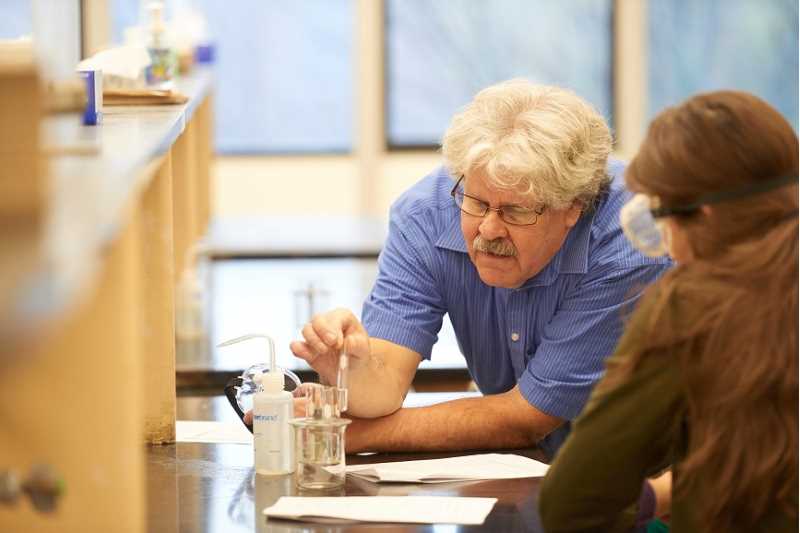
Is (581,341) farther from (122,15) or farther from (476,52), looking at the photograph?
(122,15)

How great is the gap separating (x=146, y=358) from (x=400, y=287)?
48 cm

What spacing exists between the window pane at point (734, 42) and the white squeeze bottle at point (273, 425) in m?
5.94

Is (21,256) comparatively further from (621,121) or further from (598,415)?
(621,121)

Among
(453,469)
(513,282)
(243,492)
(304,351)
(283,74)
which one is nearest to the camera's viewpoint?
(243,492)

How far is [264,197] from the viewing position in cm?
751

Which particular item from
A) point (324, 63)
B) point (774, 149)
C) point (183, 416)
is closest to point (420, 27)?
point (324, 63)

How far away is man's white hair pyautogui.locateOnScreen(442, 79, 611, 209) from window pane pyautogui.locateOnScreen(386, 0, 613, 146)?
5.26 m

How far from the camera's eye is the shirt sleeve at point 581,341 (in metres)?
2.26

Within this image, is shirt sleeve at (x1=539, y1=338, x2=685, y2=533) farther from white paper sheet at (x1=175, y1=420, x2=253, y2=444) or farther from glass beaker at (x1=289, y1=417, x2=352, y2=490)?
white paper sheet at (x1=175, y1=420, x2=253, y2=444)

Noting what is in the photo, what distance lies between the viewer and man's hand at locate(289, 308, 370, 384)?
2.19 metres

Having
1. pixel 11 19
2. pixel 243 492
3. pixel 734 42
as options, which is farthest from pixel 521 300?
pixel 734 42

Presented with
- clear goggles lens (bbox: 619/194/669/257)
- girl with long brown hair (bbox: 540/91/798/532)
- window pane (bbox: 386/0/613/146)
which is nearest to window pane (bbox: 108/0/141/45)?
window pane (bbox: 386/0/613/146)

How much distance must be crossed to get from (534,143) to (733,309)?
77 cm

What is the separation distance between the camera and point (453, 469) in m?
2.10
